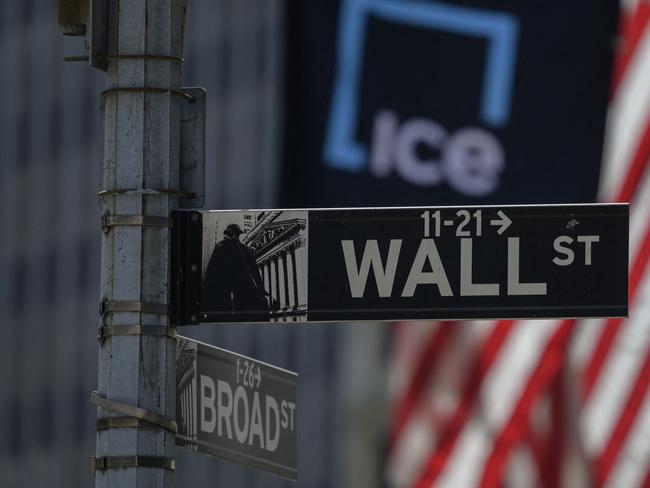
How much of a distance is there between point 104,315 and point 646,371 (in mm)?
7731

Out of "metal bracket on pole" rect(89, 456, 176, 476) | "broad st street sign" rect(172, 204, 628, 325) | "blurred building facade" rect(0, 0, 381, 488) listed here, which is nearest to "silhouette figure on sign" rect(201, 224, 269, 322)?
"broad st street sign" rect(172, 204, 628, 325)

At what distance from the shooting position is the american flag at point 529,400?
444 inches

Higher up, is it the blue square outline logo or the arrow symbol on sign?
the blue square outline logo

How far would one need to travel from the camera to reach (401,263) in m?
4.48

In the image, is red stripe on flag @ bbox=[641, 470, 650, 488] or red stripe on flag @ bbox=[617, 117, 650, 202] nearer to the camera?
red stripe on flag @ bbox=[641, 470, 650, 488]

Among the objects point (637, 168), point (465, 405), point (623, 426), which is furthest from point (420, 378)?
point (637, 168)

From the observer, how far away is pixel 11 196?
11.6 metres

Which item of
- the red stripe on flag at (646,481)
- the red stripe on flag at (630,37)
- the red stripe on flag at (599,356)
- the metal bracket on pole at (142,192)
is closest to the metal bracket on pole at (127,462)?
the metal bracket on pole at (142,192)

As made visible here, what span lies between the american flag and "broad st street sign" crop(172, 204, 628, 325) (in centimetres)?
675

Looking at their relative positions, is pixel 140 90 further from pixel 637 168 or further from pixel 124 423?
pixel 637 168

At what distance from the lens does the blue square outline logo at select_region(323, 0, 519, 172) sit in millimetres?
11352

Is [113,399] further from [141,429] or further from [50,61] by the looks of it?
[50,61]

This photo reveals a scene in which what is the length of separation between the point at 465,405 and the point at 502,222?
7007 millimetres

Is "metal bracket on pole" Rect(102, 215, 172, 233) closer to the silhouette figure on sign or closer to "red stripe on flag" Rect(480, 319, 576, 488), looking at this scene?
the silhouette figure on sign
